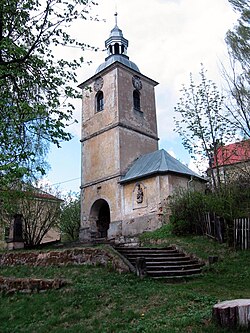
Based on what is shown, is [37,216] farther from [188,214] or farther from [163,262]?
[163,262]

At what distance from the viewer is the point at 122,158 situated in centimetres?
2138

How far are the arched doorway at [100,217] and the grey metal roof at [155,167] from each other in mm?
3301

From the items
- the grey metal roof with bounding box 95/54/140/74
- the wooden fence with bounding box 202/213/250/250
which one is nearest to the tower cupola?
the grey metal roof with bounding box 95/54/140/74

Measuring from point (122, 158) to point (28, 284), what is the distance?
496 inches

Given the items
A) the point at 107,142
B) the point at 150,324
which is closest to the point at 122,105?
the point at 107,142

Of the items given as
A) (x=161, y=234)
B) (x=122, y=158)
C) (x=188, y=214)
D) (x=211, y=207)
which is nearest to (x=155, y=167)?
(x=122, y=158)

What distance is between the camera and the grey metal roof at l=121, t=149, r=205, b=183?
742 inches

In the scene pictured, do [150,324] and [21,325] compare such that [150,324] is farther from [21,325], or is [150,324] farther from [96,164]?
[96,164]

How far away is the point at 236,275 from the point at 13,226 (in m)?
12.9

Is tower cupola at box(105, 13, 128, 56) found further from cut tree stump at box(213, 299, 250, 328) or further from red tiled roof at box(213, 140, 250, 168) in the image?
cut tree stump at box(213, 299, 250, 328)

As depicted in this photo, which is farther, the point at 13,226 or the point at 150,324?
the point at 13,226

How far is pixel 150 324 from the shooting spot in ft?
18.5

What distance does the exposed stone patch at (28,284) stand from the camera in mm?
9203

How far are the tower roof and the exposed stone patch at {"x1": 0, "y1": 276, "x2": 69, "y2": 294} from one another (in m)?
17.8
